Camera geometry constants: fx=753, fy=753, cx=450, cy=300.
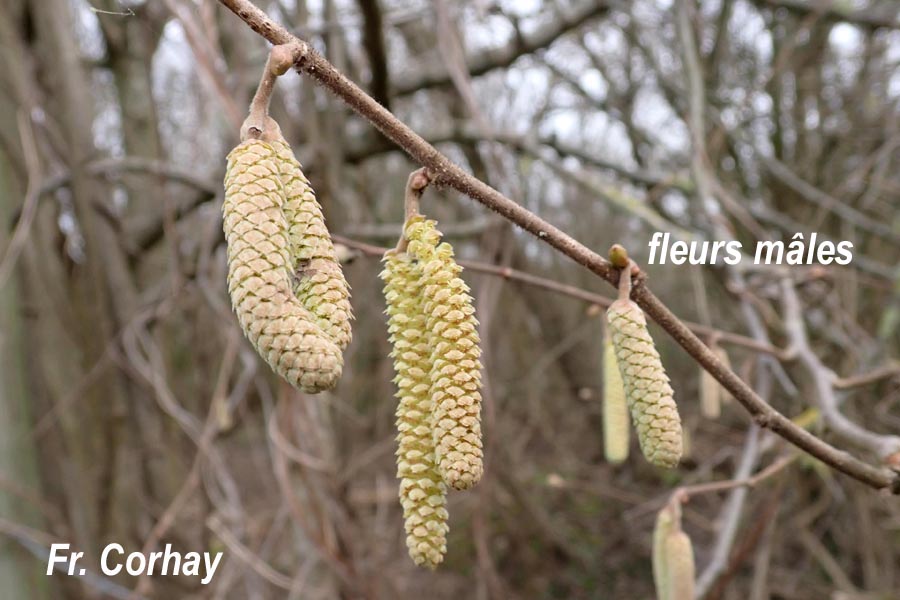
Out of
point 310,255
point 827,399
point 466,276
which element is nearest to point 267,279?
point 310,255

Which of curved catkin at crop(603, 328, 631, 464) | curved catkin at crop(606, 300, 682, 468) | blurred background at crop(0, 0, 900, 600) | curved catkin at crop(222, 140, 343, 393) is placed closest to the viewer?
curved catkin at crop(222, 140, 343, 393)

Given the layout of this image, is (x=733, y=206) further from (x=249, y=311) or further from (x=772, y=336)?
(x=249, y=311)

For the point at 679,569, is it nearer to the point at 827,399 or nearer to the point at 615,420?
the point at 615,420

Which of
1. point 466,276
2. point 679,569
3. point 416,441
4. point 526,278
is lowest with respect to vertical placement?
point 679,569

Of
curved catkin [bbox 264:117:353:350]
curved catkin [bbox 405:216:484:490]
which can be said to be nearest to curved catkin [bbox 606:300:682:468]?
curved catkin [bbox 405:216:484:490]

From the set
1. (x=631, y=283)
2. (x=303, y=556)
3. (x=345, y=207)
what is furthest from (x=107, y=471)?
(x=631, y=283)

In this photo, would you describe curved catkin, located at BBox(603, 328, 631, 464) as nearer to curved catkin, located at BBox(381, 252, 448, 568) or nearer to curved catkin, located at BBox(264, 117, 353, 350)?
curved catkin, located at BBox(381, 252, 448, 568)
